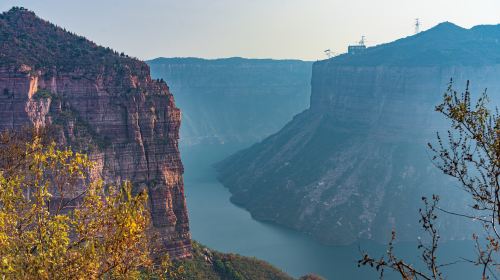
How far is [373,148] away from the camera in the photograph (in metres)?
123

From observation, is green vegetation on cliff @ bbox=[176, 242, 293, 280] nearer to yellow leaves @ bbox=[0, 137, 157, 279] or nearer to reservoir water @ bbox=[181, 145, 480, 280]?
reservoir water @ bbox=[181, 145, 480, 280]

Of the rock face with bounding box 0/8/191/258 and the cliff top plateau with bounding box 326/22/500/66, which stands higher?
the cliff top plateau with bounding box 326/22/500/66

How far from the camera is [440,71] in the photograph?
12125 cm

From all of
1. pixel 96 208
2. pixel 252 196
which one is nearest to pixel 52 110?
pixel 96 208

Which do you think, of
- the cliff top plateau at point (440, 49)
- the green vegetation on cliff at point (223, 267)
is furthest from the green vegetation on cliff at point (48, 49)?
the cliff top plateau at point (440, 49)

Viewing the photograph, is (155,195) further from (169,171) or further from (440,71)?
(440,71)

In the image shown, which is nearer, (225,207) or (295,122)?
(225,207)

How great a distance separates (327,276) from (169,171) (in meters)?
35.9

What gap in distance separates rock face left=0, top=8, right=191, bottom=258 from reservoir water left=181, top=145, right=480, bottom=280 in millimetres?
34106

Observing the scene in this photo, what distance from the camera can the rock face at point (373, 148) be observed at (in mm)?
105938

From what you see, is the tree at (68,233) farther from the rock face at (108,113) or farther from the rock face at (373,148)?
the rock face at (373,148)

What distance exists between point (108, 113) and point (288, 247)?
52.1 m

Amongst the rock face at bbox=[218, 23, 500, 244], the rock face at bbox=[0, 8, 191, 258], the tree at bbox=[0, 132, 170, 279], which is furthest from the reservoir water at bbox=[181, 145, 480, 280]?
the tree at bbox=[0, 132, 170, 279]

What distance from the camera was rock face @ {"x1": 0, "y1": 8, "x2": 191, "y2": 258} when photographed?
47906 millimetres
